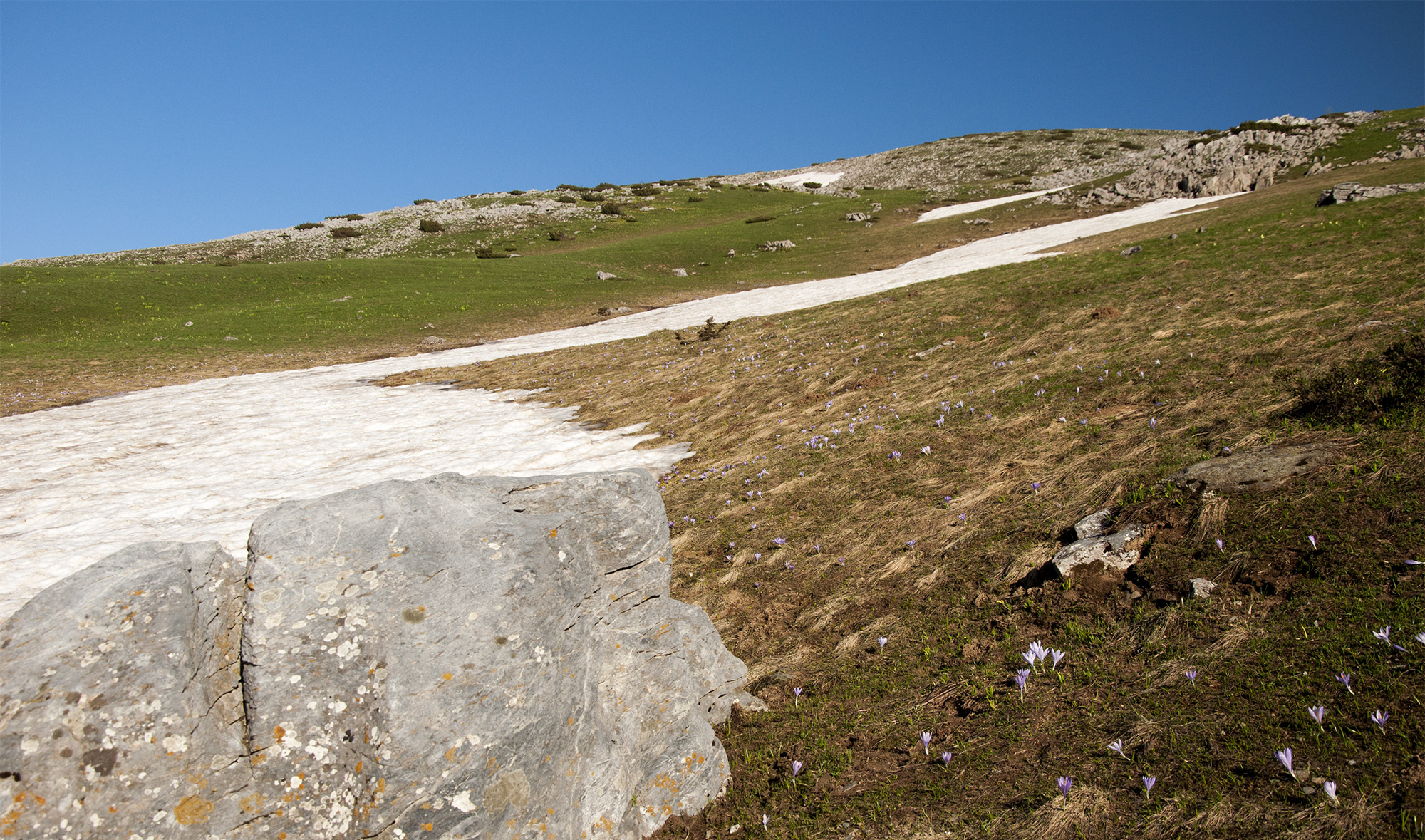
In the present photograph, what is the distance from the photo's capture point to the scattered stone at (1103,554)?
21.5 feet

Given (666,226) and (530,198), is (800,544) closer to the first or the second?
(666,226)

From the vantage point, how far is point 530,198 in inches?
3214

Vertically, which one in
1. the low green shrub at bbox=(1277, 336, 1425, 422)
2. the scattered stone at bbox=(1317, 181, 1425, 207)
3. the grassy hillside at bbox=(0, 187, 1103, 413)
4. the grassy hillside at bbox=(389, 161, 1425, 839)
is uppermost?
the grassy hillside at bbox=(0, 187, 1103, 413)

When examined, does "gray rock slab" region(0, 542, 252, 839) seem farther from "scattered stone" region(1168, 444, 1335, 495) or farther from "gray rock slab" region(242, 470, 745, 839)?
"scattered stone" region(1168, 444, 1335, 495)

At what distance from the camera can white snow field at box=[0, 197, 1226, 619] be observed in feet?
36.8

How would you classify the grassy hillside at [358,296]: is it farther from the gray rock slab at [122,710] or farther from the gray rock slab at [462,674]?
the gray rock slab at [462,674]

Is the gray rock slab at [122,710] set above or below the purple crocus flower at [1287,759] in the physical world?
above

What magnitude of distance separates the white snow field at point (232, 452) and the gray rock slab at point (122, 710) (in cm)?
743

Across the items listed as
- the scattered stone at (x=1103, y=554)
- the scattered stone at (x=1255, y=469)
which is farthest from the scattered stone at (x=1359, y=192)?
the scattered stone at (x=1103, y=554)

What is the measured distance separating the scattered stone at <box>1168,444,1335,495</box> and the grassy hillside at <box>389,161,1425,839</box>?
247 millimetres

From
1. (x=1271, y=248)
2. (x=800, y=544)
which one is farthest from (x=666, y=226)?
(x=800, y=544)

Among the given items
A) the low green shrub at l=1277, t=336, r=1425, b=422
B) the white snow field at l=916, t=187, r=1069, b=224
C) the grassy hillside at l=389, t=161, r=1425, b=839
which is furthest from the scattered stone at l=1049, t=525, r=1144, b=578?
the white snow field at l=916, t=187, r=1069, b=224

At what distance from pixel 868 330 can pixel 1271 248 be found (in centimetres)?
1022

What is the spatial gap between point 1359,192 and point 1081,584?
24489mm
